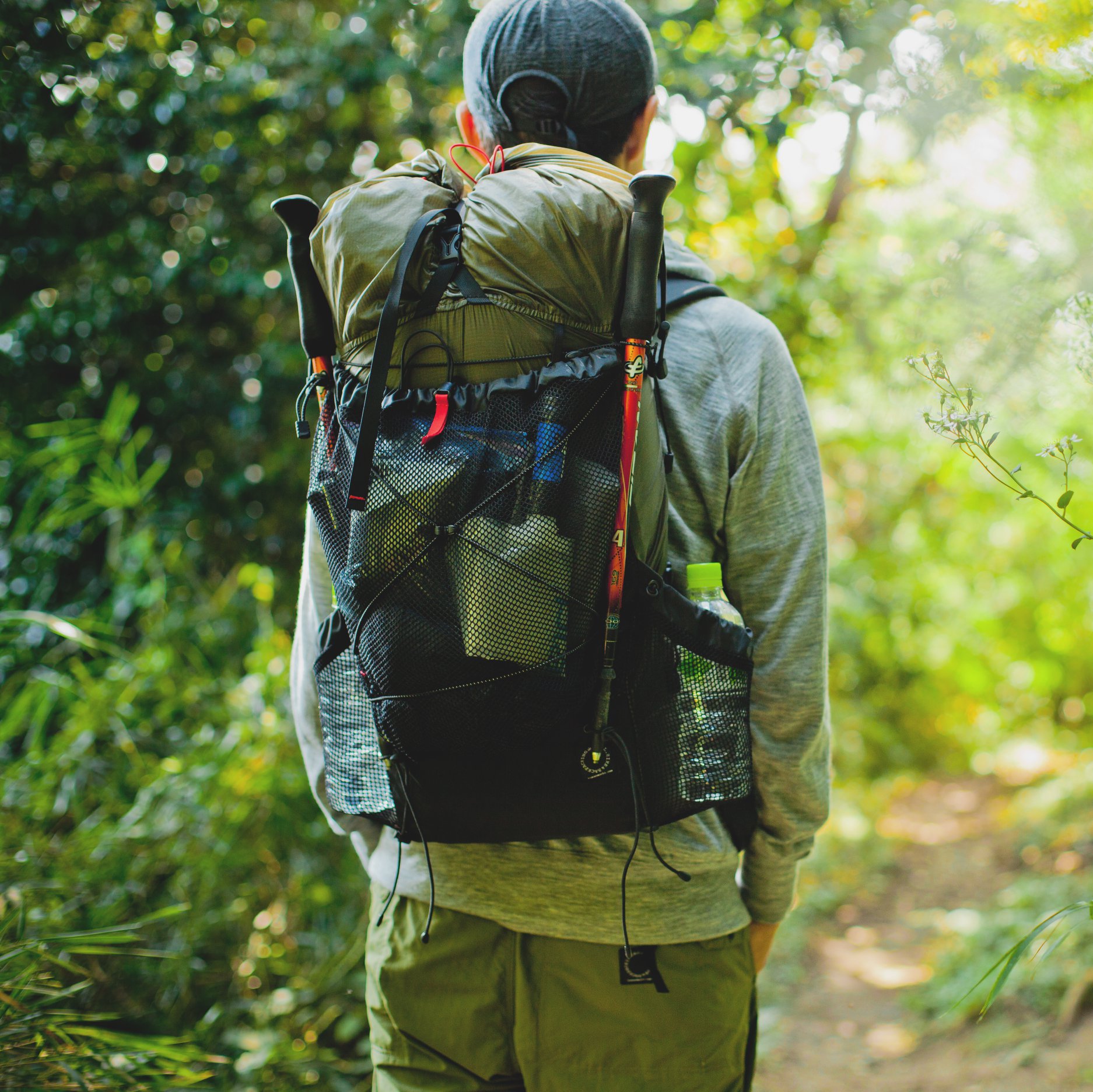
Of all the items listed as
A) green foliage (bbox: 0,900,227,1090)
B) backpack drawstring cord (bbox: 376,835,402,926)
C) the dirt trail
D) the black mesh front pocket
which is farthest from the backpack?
the dirt trail

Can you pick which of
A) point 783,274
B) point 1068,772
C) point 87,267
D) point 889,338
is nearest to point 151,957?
point 87,267

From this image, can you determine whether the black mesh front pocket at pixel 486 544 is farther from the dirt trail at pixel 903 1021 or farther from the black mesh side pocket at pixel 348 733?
the dirt trail at pixel 903 1021

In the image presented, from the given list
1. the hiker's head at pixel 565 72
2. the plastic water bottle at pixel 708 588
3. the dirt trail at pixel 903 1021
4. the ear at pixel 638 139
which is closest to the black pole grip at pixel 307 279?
the hiker's head at pixel 565 72

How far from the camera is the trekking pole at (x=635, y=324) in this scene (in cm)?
103

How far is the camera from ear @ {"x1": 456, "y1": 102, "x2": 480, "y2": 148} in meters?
1.39

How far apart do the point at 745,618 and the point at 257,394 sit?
7.30 ft

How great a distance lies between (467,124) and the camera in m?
1.41

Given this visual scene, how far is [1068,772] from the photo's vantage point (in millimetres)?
6109

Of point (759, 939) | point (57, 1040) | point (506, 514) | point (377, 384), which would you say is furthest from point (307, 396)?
point (57, 1040)

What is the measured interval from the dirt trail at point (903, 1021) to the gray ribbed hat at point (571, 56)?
3086 millimetres

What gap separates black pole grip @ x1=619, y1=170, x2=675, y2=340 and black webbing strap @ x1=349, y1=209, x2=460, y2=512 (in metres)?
0.25

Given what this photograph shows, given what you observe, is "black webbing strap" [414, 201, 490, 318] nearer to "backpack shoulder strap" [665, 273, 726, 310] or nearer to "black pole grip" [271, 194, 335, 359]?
"black pole grip" [271, 194, 335, 359]

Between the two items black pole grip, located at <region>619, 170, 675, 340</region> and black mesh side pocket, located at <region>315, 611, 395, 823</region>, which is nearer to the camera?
black pole grip, located at <region>619, 170, 675, 340</region>

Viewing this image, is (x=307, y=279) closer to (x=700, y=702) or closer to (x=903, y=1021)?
(x=700, y=702)
